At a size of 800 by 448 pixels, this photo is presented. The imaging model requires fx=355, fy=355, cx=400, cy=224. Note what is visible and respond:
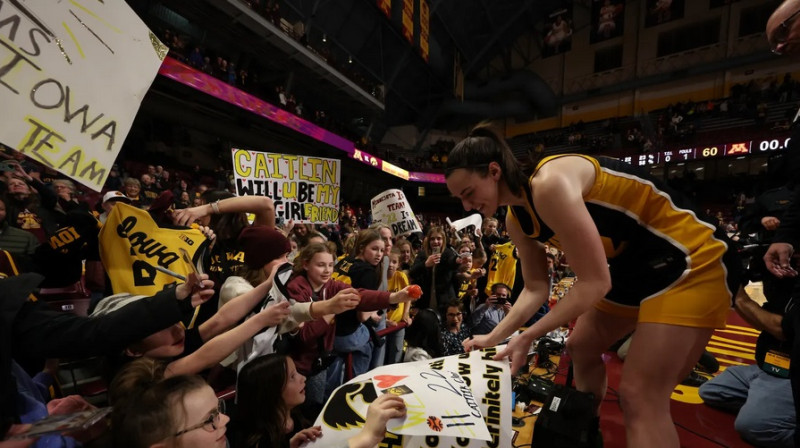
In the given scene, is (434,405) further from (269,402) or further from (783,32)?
(783,32)

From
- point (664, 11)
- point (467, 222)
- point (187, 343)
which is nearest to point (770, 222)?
point (187, 343)

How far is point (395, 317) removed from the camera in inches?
149

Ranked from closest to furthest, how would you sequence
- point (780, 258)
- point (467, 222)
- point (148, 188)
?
1. point (780, 258)
2. point (467, 222)
3. point (148, 188)

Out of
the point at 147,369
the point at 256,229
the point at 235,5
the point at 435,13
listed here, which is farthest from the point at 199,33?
the point at 147,369

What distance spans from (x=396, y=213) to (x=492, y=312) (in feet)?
6.88

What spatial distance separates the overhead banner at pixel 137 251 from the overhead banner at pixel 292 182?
139cm

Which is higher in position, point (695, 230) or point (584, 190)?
point (584, 190)

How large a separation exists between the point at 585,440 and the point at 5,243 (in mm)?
4678

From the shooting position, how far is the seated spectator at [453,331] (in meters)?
3.48

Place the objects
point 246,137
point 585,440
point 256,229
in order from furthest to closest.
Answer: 1. point 246,137
2. point 256,229
3. point 585,440

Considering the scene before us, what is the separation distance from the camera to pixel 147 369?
1.32m

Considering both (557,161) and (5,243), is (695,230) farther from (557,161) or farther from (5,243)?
(5,243)

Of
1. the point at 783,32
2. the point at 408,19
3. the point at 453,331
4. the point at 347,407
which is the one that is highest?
the point at 408,19

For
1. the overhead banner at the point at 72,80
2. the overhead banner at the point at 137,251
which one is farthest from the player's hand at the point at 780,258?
the overhead banner at the point at 137,251
